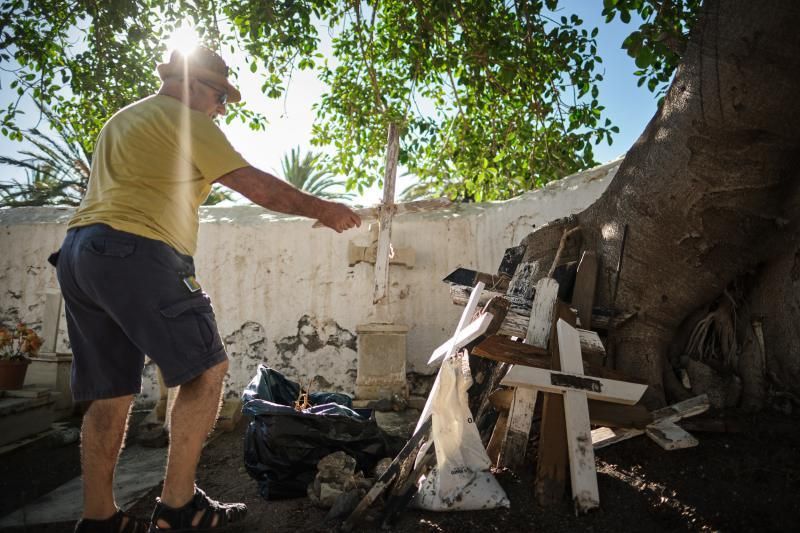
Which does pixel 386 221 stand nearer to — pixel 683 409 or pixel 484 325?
pixel 484 325

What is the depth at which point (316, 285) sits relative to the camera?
6.00 m

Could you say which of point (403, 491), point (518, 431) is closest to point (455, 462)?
point (403, 491)

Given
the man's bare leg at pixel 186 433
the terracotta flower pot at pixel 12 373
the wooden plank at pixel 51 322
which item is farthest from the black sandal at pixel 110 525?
the wooden plank at pixel 51 322

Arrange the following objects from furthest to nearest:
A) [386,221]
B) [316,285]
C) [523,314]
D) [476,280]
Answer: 1. [316,285]
2. [386,221]
3. [476,280]
4. [523,314]

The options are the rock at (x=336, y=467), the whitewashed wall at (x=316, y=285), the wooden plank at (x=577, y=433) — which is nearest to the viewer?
the wooden plank at (x=577, y=433)

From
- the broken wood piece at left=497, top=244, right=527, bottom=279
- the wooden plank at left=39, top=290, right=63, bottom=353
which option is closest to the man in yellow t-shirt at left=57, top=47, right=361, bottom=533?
the broken wood piece at left=497, top=244, right=527, bottom=279

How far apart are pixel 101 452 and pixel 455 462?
1.31m

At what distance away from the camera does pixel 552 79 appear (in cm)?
507

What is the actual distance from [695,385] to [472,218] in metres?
3.35

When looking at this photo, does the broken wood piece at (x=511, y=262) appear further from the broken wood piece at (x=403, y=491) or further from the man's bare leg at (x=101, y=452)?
the man's bare leg at (x=101, y=452)

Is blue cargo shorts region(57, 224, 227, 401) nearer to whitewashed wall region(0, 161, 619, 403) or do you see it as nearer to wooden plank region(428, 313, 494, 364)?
wooden plank region(428, 313, 494, 364)

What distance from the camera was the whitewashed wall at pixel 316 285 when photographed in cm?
572

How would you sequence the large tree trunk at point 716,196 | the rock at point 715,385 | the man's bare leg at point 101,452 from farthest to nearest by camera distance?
the rock at point 715,385 → the large tree trunk at point 716,196 → the man's bare leg at point 101,452

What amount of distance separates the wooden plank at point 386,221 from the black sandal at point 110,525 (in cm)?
354
